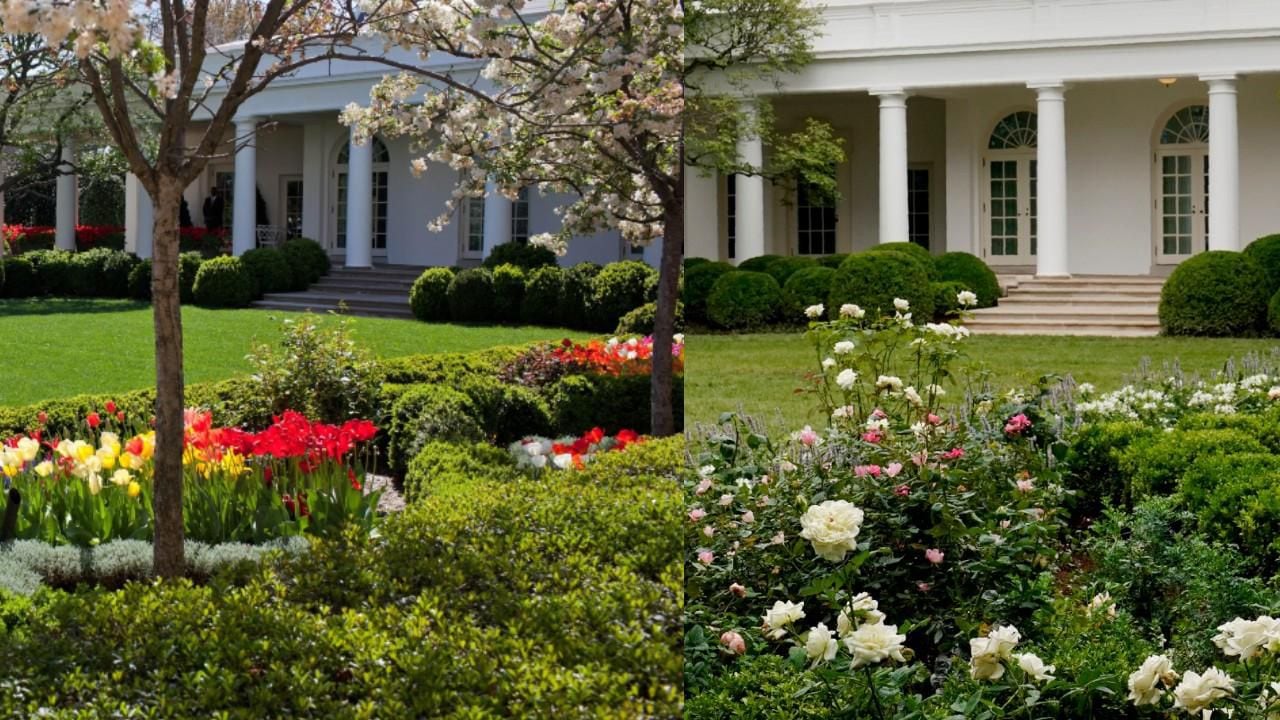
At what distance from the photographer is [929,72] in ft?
10.4

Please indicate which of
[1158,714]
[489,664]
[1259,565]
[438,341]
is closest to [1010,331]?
[1259,565]

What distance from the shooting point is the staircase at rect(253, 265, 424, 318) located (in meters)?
12.6

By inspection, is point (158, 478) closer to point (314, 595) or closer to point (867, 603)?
point (314, 595)

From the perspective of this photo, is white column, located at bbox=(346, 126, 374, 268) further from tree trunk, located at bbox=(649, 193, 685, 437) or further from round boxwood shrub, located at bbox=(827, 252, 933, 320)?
round boxwood shrub, located at bbox=(827, 252, 933, 320)

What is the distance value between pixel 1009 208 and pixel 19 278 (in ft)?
40.0

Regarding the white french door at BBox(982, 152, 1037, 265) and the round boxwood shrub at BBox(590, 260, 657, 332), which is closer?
the white french door at BBox(982, 152, 1037, 265)

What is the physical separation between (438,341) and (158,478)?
7042 mm

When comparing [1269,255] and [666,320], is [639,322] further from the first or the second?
[1269,255]

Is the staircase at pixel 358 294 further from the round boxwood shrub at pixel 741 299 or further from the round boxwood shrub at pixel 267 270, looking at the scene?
the round boxwood shrub at pixel 741 299

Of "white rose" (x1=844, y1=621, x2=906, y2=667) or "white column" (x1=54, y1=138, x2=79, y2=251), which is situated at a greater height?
"white column" (x1=54, y1=138, x2=79, y2=251)

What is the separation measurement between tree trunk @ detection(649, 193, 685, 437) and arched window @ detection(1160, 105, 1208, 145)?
7.48 feet

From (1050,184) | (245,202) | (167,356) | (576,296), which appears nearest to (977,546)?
(1050,184)

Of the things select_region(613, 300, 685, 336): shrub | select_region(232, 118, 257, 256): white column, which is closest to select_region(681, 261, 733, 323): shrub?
select_region(613, 300, 685, 336): shrub

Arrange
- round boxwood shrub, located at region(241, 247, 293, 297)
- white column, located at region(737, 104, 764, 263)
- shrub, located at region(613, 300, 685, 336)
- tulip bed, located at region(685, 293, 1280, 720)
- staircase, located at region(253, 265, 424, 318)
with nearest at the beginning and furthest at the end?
tulip bed, located at region(685, 293, 1280, 720), white column, located at region(737, 104, 764, 263), shrub, located at region(613, 300, 685, 336), staircase, located at region(253, 265, 424, 318), round boxwood shrub, located at region(241, 247, 293, 297)
